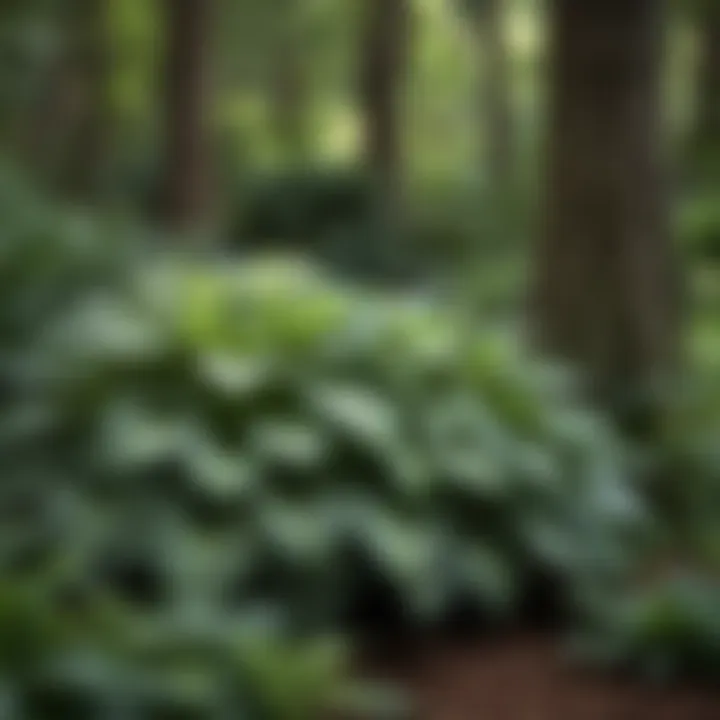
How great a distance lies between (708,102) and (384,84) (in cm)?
452

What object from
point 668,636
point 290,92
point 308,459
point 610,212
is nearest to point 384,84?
point 610,212

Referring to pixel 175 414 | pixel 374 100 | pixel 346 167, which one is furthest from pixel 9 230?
pixel 374 100

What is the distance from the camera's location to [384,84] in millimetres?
19266

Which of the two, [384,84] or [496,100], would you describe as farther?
[496,100]

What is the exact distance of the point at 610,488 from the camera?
6395mm

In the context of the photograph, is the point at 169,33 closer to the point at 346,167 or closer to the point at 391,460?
the point at 346,167

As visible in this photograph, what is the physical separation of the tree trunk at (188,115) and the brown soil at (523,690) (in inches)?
352

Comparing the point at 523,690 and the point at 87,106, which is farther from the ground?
the point at 87,106

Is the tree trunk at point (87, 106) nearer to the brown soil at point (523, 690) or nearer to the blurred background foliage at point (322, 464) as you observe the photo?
the blurred background foliage at point (322, 464)

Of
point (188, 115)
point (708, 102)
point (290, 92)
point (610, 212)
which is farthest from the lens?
point (290, 92)

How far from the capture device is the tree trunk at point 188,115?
1429cm

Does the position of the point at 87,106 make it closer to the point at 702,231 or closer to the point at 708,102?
the point at 702,231

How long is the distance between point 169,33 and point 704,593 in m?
10.4

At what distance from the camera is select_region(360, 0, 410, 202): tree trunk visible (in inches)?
748
